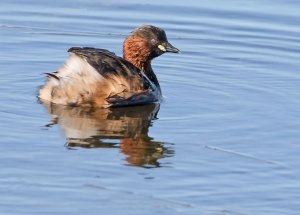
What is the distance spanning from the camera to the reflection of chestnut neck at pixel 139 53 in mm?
10695

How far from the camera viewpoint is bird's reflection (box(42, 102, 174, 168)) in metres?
8.49

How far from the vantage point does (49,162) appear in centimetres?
799

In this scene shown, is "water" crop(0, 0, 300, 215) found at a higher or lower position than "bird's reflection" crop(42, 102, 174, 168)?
higher

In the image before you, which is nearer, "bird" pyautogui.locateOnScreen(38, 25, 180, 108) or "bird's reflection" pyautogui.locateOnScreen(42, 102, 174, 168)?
"bird's reflection" pyautogui.locateOnScreen(42, 102, 174, 168)

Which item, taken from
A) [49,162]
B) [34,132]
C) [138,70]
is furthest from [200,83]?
[49,162]

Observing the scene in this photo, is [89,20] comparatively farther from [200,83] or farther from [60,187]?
[60,187]


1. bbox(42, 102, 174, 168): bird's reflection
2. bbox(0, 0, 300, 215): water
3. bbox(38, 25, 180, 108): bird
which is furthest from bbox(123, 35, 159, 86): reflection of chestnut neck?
bbox(42, 102, 174, 168): bird's reflection

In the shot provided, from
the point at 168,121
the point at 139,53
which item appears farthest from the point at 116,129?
the point at 139,53

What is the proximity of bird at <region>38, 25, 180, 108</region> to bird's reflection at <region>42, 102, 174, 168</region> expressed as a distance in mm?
76

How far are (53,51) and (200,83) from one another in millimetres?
1914

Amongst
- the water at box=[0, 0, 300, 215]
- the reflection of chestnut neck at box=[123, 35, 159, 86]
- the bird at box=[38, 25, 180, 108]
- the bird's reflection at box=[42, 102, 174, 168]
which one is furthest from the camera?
the reflection of chestnut neck at box=[123, 35, 159, 86]

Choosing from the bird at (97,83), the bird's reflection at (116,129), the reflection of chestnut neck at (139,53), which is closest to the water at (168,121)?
the bird's reflection at (116,129)

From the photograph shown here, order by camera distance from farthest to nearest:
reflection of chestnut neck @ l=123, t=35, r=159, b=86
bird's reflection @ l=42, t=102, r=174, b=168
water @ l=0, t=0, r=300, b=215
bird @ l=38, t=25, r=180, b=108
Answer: reflection of chestnut neck @ l=123, t=35, r=159, b=86 → bird @ l=38, t=25, r=180, b=108 → bird's reflection @ l=42, t=102, r=174, b=168 → water @ l=0, t=0, r=300, b=215

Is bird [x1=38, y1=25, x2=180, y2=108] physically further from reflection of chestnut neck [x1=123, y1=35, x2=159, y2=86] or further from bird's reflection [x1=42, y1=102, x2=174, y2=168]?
reflection of chestnut neck [x1=123, y1=35, x2=159, y2=86]
